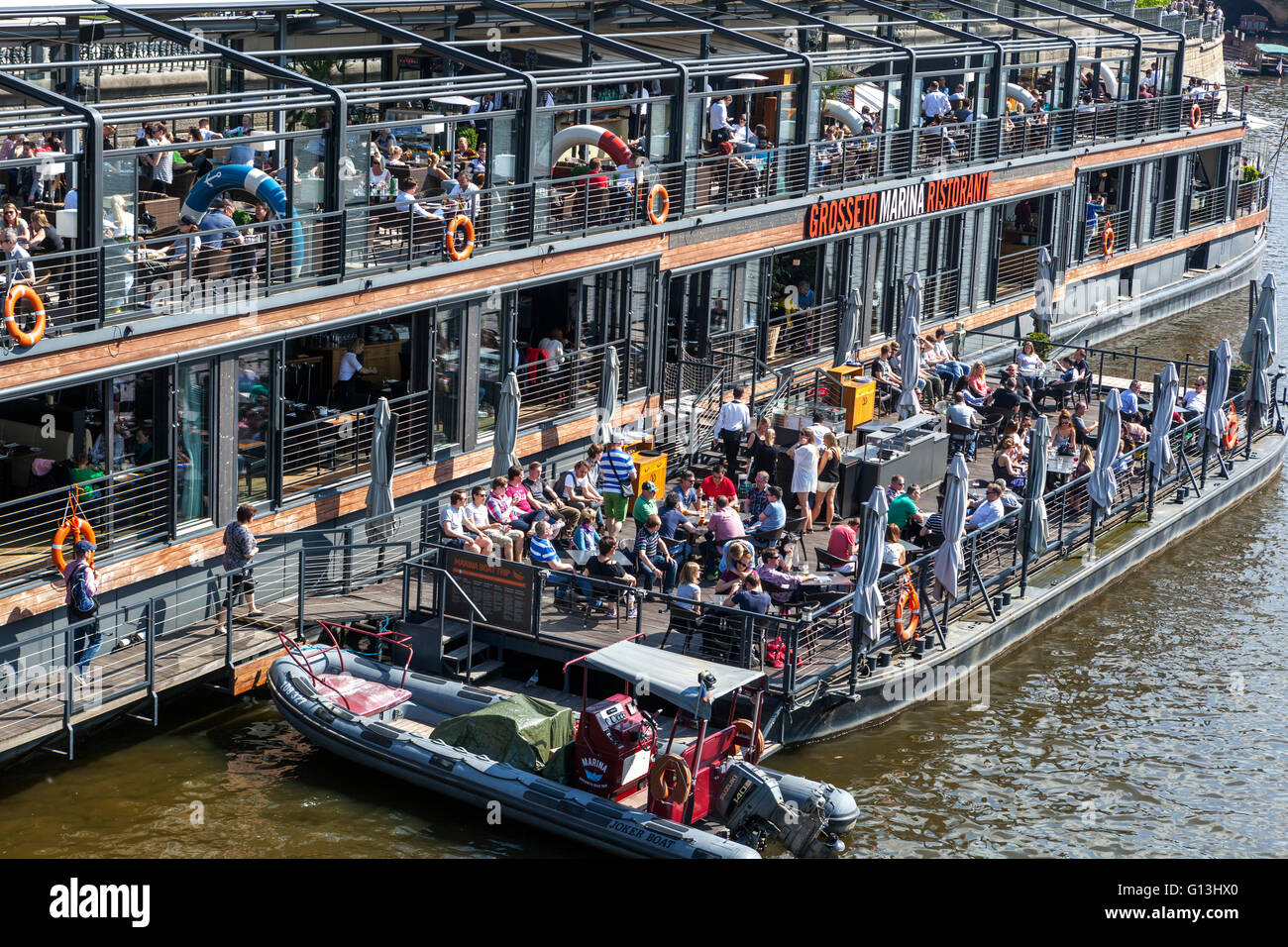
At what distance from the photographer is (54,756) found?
20.4 meters

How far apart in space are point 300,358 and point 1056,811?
1215cm

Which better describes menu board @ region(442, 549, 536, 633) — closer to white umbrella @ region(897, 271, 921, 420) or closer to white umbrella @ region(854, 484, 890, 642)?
white umbrella @ region(854, 484, 890, 642)

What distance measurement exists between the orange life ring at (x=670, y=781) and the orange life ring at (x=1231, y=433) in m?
18.1

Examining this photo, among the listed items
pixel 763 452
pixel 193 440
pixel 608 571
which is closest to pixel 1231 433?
pixel 763 452

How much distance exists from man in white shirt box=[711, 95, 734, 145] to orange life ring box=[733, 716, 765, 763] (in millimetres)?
15365

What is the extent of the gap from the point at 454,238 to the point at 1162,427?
12.4m

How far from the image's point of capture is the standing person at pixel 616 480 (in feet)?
86.3

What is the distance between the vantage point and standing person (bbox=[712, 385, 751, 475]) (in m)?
29.3

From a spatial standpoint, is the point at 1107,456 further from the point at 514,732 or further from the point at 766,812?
the point at 514,732

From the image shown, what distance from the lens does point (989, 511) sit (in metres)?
26.0

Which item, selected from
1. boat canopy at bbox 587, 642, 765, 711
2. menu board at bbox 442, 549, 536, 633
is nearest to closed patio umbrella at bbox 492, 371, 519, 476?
menu board at bbox 442, 549, 536, 633

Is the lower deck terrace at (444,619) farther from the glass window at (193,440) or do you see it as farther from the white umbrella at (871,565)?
the glass window at (193,440)
